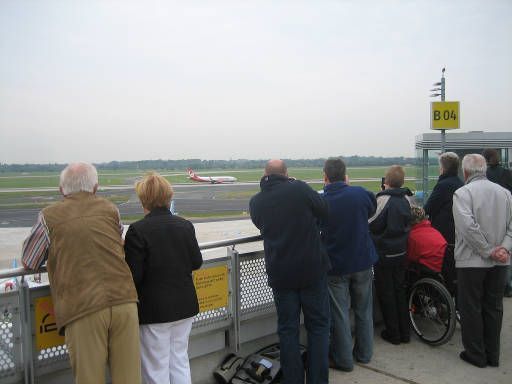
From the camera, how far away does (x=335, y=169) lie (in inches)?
163

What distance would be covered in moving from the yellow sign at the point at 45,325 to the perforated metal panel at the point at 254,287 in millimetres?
1657

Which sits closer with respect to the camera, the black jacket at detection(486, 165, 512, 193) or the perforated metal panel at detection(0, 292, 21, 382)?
the perforated metal panel at detection(0, 292, 21, 382)

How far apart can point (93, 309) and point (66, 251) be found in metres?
0.35

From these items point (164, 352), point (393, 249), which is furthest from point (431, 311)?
point (164, 352)

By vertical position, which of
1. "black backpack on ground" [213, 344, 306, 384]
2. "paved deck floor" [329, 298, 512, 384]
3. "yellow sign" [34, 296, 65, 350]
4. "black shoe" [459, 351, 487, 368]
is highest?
"yellow sign" [34, 296, 65, 350]

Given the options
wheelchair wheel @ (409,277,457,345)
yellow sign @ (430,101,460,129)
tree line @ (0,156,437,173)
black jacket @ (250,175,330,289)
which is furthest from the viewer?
tree line @ (0,156,437,173)

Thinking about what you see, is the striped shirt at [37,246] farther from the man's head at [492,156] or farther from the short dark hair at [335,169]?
the man's head at [492,156]

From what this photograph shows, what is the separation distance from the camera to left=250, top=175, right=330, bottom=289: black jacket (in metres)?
3.45

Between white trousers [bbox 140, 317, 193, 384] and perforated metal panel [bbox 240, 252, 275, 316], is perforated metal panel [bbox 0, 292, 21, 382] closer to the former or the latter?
white trousers [bbox 140, 317, 193, 384]

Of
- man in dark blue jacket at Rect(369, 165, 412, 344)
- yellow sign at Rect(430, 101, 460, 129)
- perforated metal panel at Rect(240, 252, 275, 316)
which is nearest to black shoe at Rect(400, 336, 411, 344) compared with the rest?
man in dark blue jacket at Rect(369, 165, 412, 344)

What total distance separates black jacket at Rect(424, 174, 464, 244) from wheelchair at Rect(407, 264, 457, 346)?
1.87 feet

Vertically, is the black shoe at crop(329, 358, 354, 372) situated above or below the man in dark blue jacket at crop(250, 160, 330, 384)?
below

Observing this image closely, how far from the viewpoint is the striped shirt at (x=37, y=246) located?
2.57 metres

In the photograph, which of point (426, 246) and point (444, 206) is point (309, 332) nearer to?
point (426, 246)
